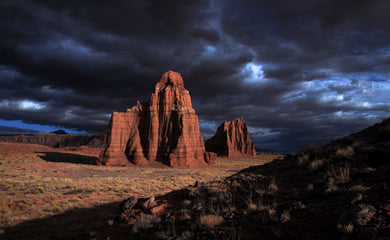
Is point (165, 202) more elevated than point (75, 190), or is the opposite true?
point (165, 202)

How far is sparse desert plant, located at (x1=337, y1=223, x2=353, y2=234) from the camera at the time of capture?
3.72m

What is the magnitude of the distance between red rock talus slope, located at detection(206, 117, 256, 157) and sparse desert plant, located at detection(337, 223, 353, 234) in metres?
95.4

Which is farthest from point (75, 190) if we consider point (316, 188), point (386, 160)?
point (386, 160)

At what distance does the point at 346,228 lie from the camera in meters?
3.77

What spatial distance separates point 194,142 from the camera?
175 feet

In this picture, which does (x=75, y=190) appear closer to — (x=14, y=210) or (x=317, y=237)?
(x=14, y=210)

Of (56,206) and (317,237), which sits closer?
(317,237)

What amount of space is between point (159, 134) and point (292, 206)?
48.3 m

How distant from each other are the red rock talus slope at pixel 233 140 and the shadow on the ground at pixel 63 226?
8945 cm

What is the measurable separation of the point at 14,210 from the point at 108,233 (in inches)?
420

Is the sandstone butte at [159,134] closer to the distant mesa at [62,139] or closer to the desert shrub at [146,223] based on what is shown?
the desert shrub at [146,223]

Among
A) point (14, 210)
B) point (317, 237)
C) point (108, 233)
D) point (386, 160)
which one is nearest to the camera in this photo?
point (317, 237)

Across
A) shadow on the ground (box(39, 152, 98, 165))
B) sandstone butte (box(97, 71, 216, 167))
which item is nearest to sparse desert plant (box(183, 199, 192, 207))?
sandstone butte (box(97, 71, 216, 167))

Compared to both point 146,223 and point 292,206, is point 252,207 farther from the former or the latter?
point 146,223
